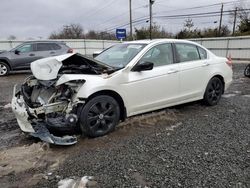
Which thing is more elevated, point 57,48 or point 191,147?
point 57,48

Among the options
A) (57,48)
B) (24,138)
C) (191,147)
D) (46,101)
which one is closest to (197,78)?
(191,147)

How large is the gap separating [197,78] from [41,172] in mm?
3718

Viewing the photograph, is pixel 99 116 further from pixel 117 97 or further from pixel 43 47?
pixel 43 47

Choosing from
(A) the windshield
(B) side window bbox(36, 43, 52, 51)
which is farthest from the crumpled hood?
(B) side window bbox(36, 43, 52, 51)

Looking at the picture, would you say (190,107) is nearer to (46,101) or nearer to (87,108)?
(87,108)

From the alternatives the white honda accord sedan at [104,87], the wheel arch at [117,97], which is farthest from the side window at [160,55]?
the wheel arch at [117,97]

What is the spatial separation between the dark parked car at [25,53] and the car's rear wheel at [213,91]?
9103 millimetres

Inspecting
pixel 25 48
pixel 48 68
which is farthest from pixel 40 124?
pixel 25 48

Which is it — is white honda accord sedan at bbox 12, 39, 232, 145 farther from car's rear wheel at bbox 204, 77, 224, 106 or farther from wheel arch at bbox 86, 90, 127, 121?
car's rear wheel at bbox 204, 77, 224, 106

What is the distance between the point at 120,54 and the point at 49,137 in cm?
222

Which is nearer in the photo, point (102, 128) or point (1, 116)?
point (102, 128)

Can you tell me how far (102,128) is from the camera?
13.9 ft

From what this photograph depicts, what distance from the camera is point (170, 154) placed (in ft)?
11.8

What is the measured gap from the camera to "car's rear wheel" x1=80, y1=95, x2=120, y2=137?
3990mm
